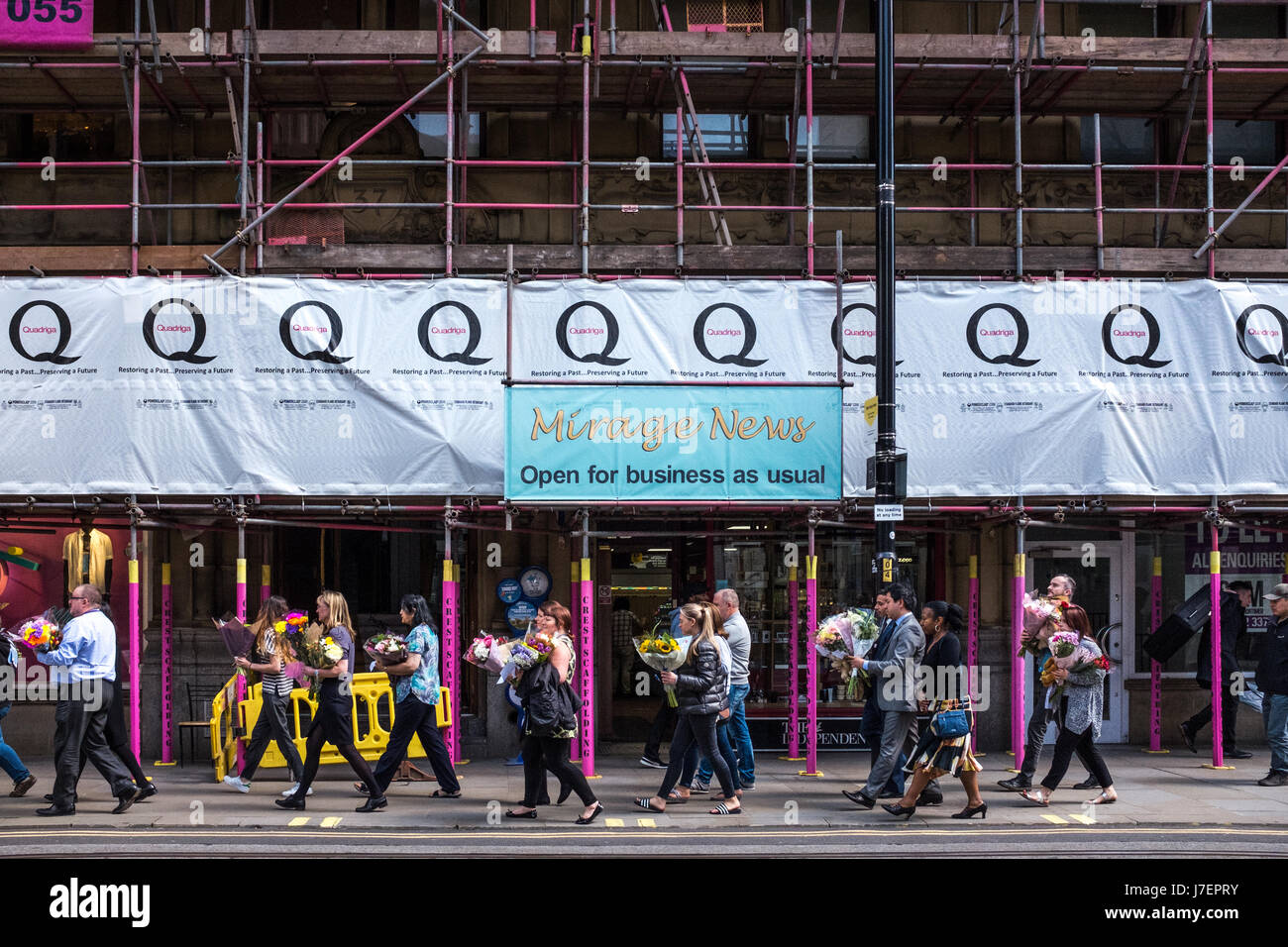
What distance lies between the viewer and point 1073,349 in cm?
1346

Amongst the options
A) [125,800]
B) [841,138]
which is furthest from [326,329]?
[841,138]

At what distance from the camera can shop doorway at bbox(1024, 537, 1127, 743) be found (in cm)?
1513

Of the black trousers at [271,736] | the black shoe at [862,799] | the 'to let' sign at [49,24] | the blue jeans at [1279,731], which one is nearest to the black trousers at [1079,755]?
the black shoe at [862,799]

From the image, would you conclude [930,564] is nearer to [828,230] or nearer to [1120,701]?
[1120,701]

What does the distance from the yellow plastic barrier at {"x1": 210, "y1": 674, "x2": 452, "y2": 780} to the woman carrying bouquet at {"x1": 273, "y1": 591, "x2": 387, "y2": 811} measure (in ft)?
3.48

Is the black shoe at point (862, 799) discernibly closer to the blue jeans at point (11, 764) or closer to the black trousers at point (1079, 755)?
the black trousers at point (1079, 755)

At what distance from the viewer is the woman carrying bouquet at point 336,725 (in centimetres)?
1070

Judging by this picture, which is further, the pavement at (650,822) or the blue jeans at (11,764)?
the blue jeans at (11,764)

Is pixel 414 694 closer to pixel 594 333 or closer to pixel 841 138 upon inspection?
pixel 594 333

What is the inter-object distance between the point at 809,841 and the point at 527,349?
5834 millimetres

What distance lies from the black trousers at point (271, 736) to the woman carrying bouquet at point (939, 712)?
5.23m

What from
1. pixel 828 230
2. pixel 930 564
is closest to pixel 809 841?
pixel 930 564

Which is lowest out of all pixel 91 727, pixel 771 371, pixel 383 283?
pixel 91 727

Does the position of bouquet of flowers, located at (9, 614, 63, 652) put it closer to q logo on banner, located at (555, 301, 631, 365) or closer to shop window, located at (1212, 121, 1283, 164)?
q logo on banner, located at (555, 301, 631, 365)
